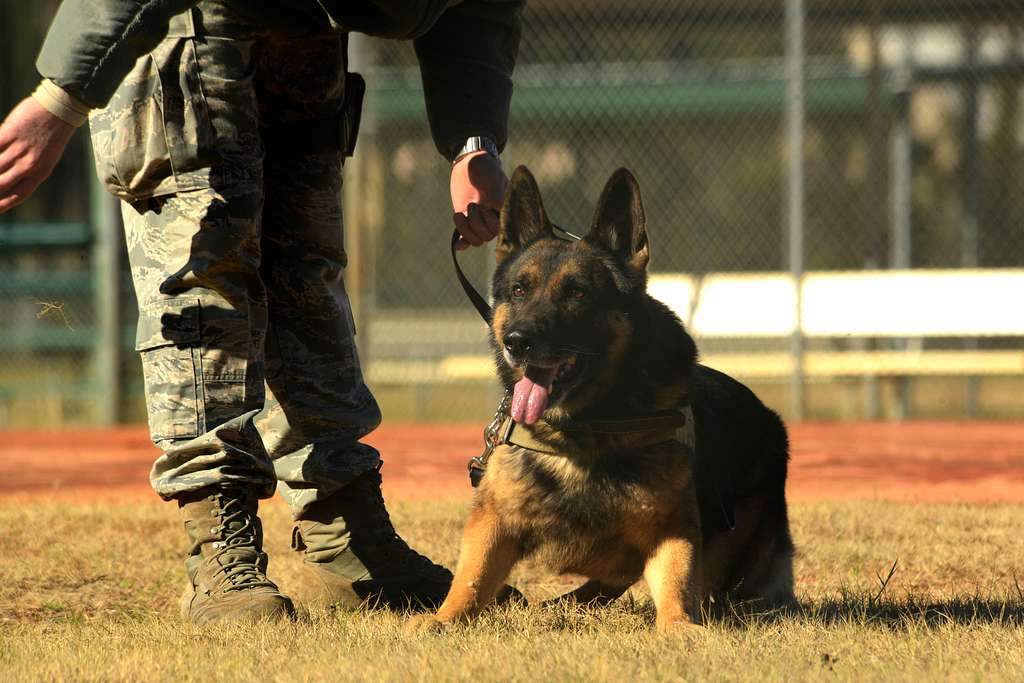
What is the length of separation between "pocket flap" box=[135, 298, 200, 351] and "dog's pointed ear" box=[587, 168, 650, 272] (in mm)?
1109

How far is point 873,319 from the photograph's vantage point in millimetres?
10664

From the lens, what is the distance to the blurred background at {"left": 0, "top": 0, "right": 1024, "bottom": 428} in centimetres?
1063


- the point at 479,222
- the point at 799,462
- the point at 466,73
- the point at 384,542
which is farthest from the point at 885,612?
the point at 799,462

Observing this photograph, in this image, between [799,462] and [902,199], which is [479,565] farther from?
[902,199]

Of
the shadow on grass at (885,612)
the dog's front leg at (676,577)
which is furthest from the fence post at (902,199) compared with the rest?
the dog's front leg at (676,577)

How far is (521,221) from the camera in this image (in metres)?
3.78

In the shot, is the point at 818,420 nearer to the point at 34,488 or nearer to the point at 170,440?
the point at 34,488

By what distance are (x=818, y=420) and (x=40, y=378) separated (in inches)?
257

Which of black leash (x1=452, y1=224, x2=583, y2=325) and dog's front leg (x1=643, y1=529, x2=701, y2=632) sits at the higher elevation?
black leash (x1=452, y1=224, x2=583, y2=325)

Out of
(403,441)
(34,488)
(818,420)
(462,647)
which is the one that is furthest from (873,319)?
(462,647)

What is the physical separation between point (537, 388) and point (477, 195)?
2.05 ft

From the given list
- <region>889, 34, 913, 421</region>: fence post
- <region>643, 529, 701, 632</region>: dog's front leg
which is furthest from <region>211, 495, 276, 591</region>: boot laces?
<region>889, 34, 913, 421</region>: fence post

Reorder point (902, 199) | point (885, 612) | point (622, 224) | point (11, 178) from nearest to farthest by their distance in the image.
A: point (11, 178) < point (885, 612) < point (622, 224) < point (902, 199)

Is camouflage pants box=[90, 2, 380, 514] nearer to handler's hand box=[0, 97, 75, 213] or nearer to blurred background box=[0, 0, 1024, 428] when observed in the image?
handler's hand box=[0, 97, 75, 213]
